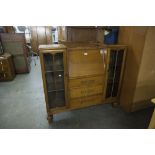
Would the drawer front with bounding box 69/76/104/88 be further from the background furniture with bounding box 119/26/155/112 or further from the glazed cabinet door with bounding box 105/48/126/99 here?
the background furniture with bounding box 119/26/155/112

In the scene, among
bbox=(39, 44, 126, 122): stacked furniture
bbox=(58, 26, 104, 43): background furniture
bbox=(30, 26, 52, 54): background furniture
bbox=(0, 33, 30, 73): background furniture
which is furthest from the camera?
bbox=(30, 26, 52, 54): background furniture

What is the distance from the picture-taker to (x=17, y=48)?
3.88 m

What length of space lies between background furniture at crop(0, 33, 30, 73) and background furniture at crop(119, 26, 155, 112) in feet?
9.69

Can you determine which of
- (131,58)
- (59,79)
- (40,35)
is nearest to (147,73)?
(131,58)

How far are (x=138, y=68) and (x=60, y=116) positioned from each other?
1.55 meters

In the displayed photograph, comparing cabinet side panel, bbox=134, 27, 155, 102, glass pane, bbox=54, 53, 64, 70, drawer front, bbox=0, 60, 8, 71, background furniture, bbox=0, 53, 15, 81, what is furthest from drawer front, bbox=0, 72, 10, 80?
cabinet side panel, bbox=134, 27, 155, 102

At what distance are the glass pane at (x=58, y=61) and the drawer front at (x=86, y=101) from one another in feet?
1.99

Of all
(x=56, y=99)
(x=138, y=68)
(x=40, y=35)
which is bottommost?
(x=56, y=99)

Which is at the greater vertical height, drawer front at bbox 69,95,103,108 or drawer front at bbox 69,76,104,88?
drawer front at bbox 69,76,104,88

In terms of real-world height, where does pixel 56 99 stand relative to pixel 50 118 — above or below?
above

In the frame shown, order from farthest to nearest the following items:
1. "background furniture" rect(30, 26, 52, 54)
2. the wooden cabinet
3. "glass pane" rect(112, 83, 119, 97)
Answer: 1. "background furniture" rect(30, 26, 52, 54)
2. "glass pane" rect(112, 83, 119, 97)
3. the wooden cabinet

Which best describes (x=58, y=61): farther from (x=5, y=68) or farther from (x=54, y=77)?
(x=5, y=68)

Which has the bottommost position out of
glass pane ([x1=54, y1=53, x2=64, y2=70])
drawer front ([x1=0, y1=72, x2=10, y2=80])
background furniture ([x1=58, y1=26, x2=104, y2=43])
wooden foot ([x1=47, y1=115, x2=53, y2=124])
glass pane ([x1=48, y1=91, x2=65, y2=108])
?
wooden foot ([x1=47, y1=115, x2=53, y2=124])

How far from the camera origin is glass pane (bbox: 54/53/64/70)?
5.91 ft
